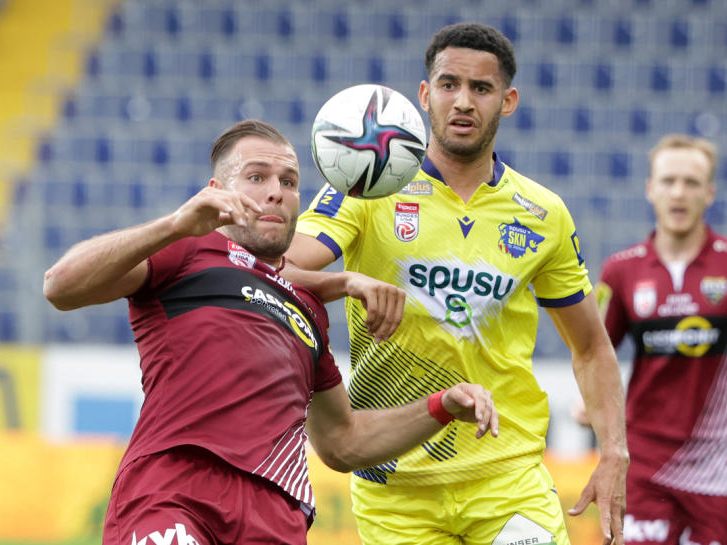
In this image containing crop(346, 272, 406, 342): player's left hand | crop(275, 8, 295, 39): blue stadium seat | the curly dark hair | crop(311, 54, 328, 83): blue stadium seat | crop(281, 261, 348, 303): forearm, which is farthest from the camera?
crop(275, 8, 295, 39): blue stadium seat

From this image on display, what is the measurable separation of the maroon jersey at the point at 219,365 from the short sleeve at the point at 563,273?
1466mm

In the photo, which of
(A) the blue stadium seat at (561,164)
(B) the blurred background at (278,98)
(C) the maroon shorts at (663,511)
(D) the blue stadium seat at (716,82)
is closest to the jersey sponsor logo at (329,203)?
(C) the maroon shorts at (663,511)

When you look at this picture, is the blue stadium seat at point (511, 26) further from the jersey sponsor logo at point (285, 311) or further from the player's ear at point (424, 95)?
the jersey sponsor logo at point (285, 311)

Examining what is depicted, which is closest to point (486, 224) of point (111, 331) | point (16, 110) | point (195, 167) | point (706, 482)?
point (706, 482)

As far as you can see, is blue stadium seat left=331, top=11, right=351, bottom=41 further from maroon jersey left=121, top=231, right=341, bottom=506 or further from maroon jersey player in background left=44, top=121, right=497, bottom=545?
maroon jersey left=121, top=231, right=341, bottom=506

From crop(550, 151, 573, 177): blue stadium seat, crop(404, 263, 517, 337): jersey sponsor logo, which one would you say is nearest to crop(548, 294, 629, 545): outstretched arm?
crop(404, 263, 517, 337): jersey sponsor logo

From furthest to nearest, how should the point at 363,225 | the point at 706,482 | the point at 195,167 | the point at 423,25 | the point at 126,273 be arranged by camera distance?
the point at 423,25 → the point at 195,167 → the point at 706,482 → the point at 363,225 → the point at 126,273

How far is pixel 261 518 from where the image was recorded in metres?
4.15

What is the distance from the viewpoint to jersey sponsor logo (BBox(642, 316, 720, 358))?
23.4 ft

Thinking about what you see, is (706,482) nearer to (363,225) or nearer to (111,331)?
(363,225)

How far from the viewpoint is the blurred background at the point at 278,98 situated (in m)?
15.1

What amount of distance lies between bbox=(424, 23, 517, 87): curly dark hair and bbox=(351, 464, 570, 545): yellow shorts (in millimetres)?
1681

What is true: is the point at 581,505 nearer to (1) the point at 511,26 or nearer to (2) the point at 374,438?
(2) the point at 374,438

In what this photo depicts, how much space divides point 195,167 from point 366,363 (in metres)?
11.2
